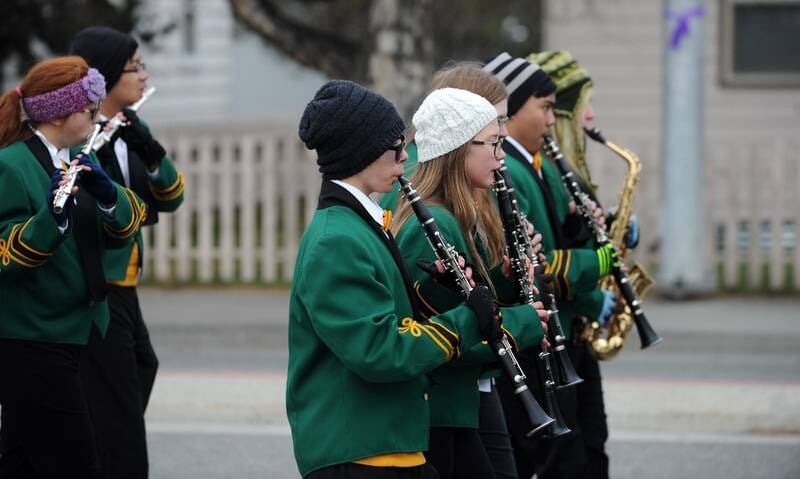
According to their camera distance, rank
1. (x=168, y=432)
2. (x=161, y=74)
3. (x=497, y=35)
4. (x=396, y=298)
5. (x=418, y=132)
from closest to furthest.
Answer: (x=396, y=298), (x=418, y=132), (x=168, y=432), (x=161, y=74), (x=497, y=35)

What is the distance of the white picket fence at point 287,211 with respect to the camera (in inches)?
524

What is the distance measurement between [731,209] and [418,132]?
912cm

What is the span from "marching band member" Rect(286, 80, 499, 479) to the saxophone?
202cm

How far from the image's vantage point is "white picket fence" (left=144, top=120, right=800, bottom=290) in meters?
13.3

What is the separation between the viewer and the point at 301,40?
1692 cm

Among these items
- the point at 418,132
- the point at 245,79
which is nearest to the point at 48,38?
the point at 418,132

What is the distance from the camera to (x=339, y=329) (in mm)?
3805

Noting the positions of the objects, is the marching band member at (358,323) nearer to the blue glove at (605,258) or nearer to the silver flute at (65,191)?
the silver flute at (65,191)

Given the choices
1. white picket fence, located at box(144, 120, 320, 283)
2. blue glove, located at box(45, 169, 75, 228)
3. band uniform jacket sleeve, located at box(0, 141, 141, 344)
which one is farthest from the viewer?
white picket fence, located at box(144, 120, 320, 283)

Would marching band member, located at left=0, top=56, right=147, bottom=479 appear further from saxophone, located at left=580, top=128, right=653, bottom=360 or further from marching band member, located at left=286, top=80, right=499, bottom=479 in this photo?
saxophone, located at left=580, top=128, right=653, bottom=360

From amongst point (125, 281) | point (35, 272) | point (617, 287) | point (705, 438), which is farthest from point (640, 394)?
point (35, 272)

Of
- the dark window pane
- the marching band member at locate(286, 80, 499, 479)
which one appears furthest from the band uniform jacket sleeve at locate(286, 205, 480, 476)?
the dark window pane

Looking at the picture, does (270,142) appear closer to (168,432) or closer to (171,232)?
(171,232)

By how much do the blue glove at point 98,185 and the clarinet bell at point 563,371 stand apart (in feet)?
5.29
